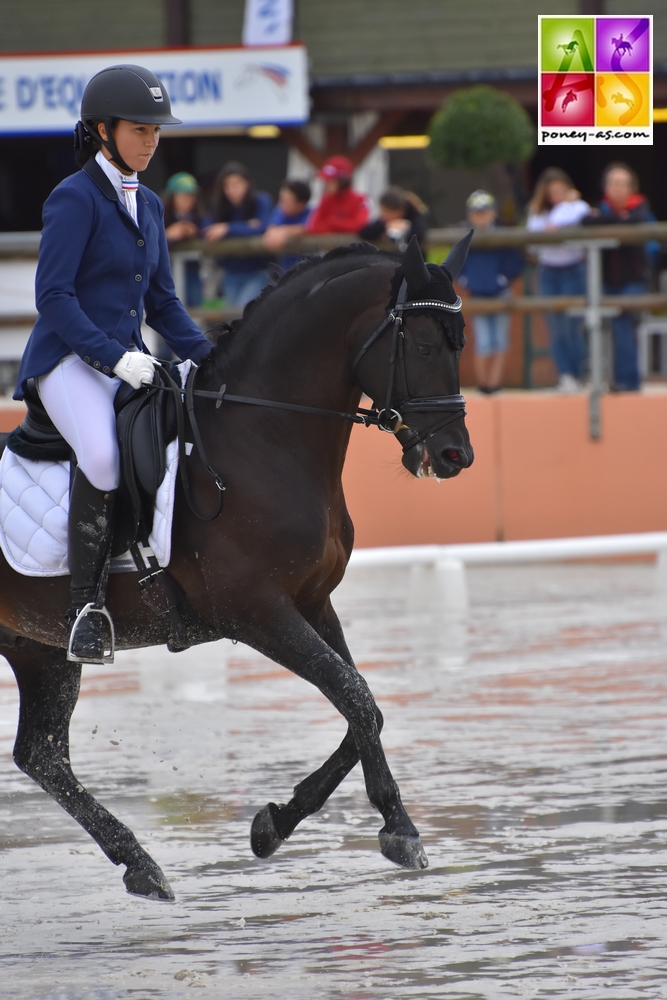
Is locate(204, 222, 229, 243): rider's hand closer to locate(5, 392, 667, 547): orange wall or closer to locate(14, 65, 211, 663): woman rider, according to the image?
locate(5, 392, 667, 547): orange wall

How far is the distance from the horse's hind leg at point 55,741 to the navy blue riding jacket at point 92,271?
109cm

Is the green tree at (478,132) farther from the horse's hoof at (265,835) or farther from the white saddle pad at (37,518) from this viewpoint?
the horse's hoof at (265,835)

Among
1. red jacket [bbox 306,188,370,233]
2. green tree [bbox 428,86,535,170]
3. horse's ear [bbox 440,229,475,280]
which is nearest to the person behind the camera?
horse's ear [bbox 440,229,475,280]

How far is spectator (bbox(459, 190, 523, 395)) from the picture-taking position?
1175cm

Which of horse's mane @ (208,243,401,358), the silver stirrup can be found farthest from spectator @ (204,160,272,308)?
the silver stirrup

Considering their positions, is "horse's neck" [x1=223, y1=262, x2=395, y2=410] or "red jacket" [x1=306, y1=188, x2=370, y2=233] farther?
"red jacket" [x1=306, y1=188, x2=370, y2=233]

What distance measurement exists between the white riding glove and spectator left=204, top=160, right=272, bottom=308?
6.24 metres

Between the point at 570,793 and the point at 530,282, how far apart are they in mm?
6134

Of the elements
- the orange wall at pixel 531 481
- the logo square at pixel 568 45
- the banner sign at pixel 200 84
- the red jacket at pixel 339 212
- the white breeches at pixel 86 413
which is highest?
the banner sign at pixel 200 84

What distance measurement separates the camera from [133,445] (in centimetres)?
523

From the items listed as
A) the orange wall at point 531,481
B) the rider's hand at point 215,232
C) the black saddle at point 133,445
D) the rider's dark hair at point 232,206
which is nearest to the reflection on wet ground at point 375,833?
the black saddle at point 133,445

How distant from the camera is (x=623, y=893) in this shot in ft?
16.8

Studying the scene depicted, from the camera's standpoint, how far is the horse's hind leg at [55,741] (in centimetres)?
543

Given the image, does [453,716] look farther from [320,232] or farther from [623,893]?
[320,232]
